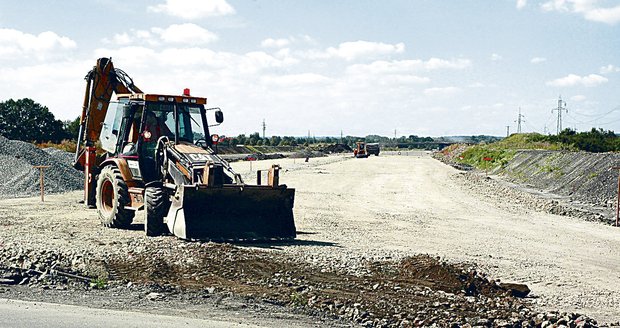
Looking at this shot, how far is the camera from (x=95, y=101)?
17.5 metres

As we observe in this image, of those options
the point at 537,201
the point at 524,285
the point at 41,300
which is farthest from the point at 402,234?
the point at 537,201

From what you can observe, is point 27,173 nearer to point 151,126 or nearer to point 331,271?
point 151,126

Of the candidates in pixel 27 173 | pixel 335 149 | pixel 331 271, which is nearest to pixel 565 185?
pixel 27 173

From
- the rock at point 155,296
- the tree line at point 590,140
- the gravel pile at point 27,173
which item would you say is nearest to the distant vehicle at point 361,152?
the tree line at point 590,140

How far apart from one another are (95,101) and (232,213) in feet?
19.6

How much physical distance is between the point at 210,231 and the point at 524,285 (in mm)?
5596

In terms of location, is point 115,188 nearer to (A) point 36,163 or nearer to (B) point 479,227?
(B) point 479,227

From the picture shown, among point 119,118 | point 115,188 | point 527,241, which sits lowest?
point 527,241

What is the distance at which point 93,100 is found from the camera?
17.4m

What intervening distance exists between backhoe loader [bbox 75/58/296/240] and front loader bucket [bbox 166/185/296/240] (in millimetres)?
18

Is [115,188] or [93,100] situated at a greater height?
[93,100]

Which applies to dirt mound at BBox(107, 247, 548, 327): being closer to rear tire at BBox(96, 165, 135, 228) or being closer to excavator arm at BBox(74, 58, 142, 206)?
rear tire at BBox(96, 165, 135, 228)

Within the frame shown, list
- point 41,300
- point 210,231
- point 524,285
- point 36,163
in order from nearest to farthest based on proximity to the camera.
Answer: point 41,300 < point 524,285 < point 210,231 < point 36,163

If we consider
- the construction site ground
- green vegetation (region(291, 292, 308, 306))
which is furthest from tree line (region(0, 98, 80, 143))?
green vegetation (region(291, 292, 308, 306))
